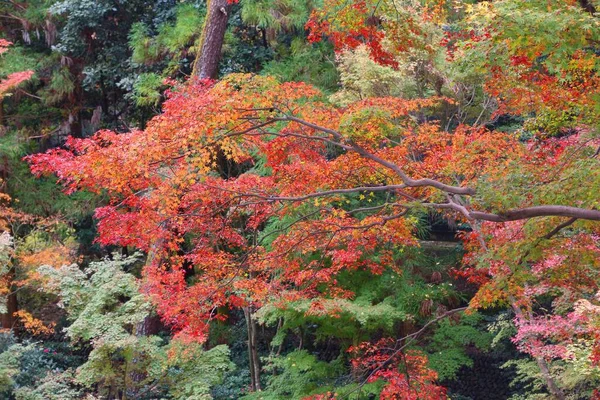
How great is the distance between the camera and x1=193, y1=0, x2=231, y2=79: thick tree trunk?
970 centimetres

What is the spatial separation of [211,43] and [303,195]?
4079mm

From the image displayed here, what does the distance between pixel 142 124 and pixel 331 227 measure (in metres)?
8.43

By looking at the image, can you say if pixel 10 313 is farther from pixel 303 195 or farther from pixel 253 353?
pixel 303 195

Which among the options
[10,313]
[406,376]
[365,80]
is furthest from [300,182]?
[10,313]

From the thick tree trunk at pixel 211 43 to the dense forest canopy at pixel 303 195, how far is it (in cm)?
4

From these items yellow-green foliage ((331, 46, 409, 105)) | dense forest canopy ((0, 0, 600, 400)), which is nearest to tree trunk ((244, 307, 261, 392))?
dense forest canopy ((0, 0, 600, 400))

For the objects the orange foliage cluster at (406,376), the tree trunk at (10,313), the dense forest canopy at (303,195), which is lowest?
the tree trunk at (10,313)

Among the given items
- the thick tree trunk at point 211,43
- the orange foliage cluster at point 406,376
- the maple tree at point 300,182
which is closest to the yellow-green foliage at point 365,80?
the maple tree at point 300,182

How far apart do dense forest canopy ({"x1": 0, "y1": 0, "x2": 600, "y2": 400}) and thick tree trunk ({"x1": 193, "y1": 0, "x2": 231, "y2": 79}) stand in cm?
4

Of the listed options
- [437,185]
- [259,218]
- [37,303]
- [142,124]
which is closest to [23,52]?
[142,124]

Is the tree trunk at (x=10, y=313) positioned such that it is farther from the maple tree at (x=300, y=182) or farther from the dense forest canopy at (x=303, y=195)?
the maple tree at (x=300, y=182)

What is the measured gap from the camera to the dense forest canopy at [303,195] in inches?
217

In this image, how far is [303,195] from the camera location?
6734 millimetres

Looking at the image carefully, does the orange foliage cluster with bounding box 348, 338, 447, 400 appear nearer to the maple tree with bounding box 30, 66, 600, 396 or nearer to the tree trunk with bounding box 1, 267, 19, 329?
the maple tree with bounding box 30, 66, 600, 396
